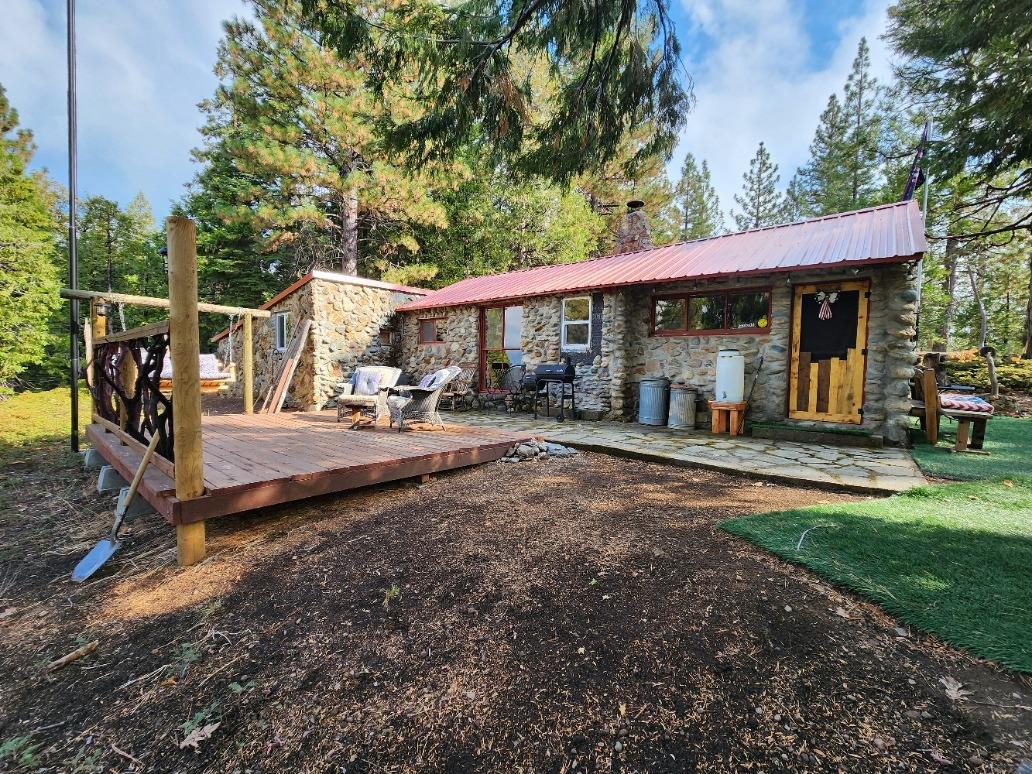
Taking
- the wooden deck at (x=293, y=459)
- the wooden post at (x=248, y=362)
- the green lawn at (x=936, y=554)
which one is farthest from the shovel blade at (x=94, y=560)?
the wooden post at (x=248, y=362)

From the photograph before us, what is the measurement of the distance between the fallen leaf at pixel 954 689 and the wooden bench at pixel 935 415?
5424 mm

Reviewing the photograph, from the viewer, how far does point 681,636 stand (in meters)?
1.86

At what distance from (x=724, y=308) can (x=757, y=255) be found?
931 millimetres

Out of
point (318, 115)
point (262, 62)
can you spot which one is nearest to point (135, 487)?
point (318, 115)

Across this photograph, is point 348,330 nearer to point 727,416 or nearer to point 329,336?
point 329,336

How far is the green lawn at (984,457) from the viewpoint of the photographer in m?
4.24

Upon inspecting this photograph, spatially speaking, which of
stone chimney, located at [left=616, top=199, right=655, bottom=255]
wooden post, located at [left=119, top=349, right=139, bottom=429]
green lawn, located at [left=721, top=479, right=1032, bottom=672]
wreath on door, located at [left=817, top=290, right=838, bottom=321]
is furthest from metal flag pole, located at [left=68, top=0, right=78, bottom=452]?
wreath on door, located at [left=817, top=290, right=838, bottom=321]

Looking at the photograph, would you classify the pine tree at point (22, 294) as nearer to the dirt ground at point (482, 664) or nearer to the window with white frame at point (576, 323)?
the dirt ground at point (482, 664)

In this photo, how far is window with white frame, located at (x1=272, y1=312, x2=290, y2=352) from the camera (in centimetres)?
1029

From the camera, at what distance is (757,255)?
265 inches

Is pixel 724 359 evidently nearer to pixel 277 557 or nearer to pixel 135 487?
pixel 277 557

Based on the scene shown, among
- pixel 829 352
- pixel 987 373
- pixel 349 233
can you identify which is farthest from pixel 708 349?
pixel 349 233

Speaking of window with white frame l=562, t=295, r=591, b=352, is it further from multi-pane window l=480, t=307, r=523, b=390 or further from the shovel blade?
the shovel blade

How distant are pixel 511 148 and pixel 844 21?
6.07 metres
